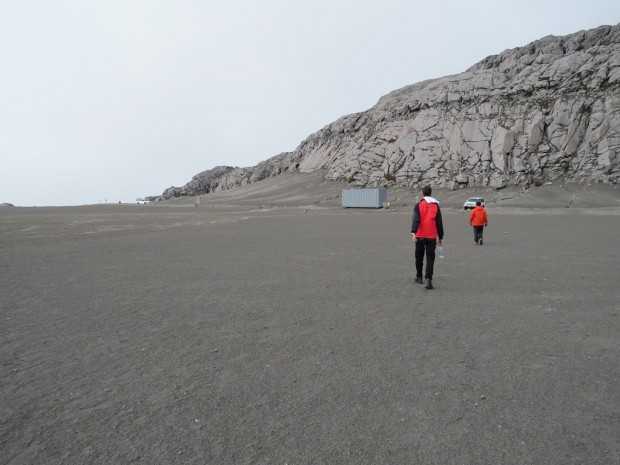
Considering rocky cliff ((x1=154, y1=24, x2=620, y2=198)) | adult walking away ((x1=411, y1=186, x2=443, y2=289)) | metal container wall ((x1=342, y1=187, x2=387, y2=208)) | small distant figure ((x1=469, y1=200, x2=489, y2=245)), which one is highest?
rocky cliff ((x1=154, y1=24, x2=620, y2=198))

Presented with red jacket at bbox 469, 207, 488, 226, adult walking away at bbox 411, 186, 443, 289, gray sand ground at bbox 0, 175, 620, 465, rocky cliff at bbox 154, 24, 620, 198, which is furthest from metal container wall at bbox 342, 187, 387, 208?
adult walking away at bbox 411, 186, 443, 289

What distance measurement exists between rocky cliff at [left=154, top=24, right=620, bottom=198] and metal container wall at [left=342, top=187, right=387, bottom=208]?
12473 mm

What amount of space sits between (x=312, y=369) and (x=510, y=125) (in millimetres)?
62360

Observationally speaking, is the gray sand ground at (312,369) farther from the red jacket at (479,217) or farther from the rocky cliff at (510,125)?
the rocky cliff at (510,125)

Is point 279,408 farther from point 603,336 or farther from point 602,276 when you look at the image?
point 602,276

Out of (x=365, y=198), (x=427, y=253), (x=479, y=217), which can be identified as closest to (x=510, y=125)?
(x=365, y=198)

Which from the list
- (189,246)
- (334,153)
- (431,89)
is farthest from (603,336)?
(334,153)

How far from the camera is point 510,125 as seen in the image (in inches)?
2164

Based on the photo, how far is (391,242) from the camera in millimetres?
15656

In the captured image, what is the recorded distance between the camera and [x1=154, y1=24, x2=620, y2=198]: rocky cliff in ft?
161

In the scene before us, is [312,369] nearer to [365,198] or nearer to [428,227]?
[428,227]

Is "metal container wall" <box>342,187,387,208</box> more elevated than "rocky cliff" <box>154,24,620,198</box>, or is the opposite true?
"rocky cliff" <box>154,24,620,198</box>

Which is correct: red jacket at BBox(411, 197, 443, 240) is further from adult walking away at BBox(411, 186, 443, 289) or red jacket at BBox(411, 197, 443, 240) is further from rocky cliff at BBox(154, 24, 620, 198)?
rocky cliff at BBox(154, 24, 620, 198)

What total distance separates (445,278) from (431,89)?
73.5m
